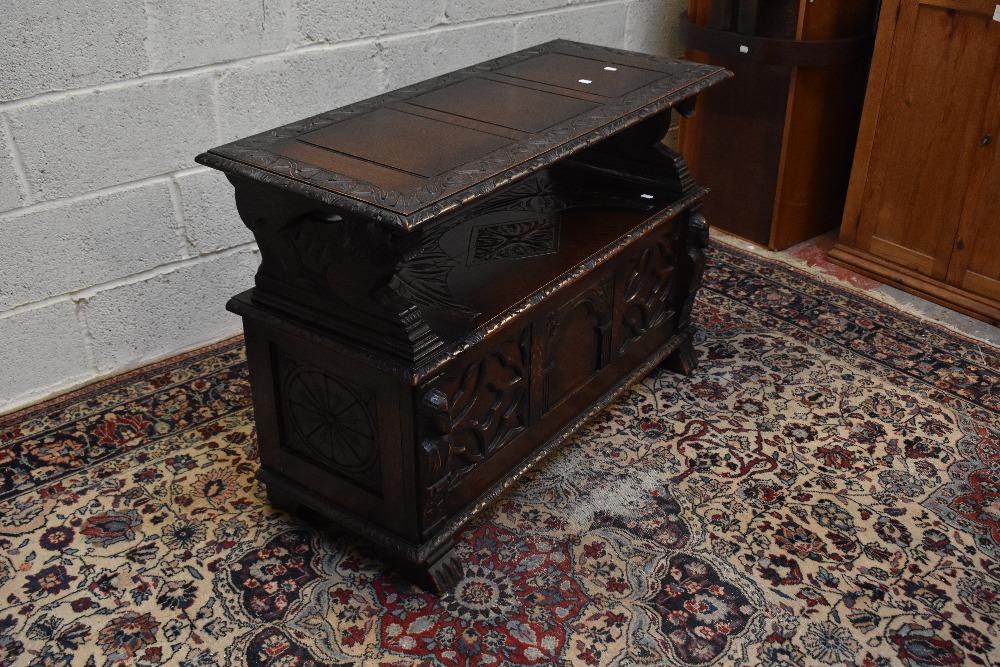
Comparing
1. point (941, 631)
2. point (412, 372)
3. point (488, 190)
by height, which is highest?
point (488, 190)

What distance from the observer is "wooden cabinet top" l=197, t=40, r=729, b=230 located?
6.35 feet

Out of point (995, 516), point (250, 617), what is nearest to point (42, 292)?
point (250, 617)

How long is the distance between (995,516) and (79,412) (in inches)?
98.9

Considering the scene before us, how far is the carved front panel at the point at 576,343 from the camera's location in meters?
2.44

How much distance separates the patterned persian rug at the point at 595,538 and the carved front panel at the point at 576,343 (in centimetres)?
23

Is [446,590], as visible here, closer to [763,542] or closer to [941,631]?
[763,542]

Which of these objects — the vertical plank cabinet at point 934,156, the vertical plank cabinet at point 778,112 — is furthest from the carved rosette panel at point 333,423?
the vertical plank cabinet at point 934,156

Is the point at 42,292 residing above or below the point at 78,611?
above

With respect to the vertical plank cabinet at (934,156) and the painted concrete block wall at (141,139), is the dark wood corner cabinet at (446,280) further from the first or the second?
the vertical plank cabinet at (934,156)

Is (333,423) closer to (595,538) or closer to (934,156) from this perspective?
(595,538)

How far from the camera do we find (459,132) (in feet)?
7.36

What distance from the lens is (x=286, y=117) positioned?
3080mm

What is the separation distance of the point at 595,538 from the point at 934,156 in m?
1.95

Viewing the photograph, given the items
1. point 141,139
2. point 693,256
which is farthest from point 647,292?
point 141,139
